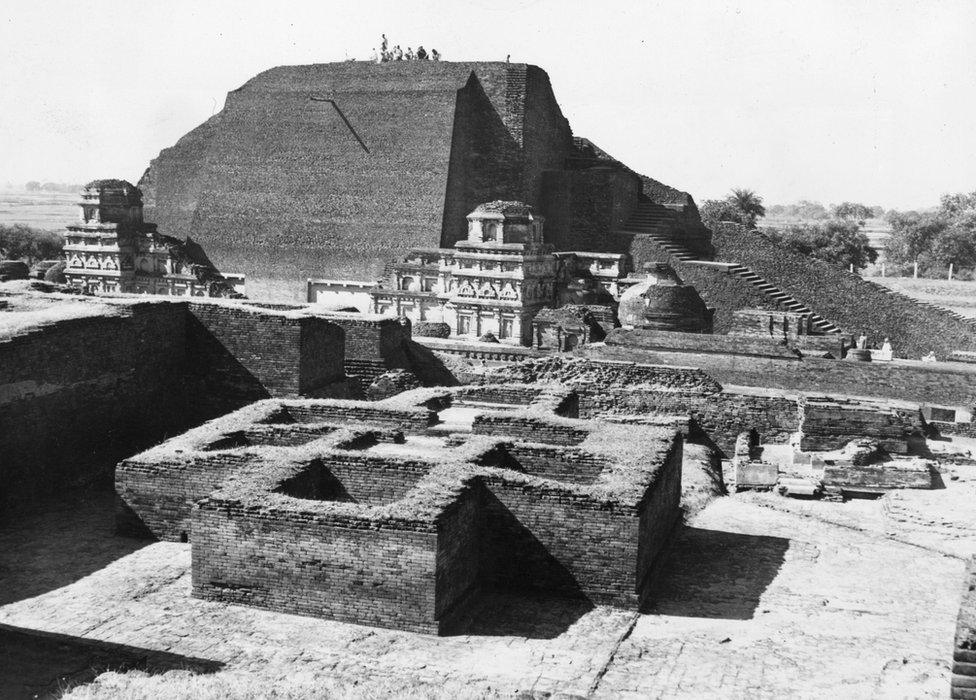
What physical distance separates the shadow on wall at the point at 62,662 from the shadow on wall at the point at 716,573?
4017 mm

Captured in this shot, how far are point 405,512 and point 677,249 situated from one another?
23280mm

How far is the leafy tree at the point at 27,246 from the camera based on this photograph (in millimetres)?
46688

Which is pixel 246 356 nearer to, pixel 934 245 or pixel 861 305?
pixel 861 305

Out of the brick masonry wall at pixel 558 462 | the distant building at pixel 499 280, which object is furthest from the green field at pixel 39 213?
the brick masonry wall at pixel 558 462

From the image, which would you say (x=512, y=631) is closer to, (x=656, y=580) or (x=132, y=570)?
(x=656, y=580)

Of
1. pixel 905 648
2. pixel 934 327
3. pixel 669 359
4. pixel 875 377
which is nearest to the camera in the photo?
pixel 905 648

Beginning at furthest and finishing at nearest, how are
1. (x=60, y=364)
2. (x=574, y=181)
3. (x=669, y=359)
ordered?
1. (x=574, y=181)
2. (x=669, y=359)
3. (x=60, y=364)

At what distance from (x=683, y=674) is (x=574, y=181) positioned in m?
25.6

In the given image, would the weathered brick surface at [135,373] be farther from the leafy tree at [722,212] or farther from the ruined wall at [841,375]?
the leafy tree at [722,212]

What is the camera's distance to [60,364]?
13305 mm

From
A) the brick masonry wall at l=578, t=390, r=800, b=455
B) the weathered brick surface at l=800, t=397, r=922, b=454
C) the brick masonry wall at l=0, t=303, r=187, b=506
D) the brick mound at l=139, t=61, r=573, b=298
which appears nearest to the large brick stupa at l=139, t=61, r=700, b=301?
the brick mound at l=139, t=61, r=573, b=298

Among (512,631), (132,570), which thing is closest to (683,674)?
(512,631)

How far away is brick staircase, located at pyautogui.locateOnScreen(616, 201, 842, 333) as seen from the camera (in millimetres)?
28191

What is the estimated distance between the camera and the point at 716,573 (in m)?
10.7
